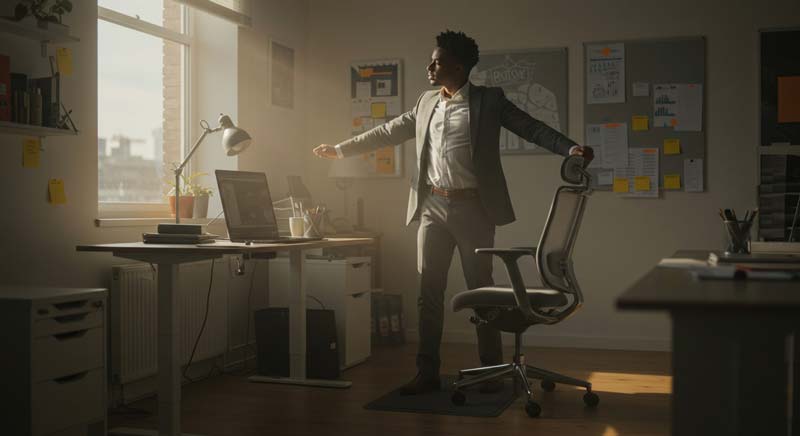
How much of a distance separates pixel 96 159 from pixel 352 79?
7.91 feet

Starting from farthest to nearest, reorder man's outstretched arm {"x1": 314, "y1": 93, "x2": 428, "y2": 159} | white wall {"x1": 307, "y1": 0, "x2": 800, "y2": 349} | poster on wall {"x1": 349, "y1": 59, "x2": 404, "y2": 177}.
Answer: poster on wall {"x1": 349, "y1": 59, "x2": 404, "y2": 177} → white wall {"x1": 307, "y1": 0, "x2": 800, "y2": 349} → man's outstretched arm {"x1": 314, "y1": 93, "x2": 428, "y2": 159}

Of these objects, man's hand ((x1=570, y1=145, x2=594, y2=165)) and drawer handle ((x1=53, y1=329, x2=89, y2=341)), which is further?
man's hand ((x1=570, y1=145, x2=594, y2=165))

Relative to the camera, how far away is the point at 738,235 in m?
2.62

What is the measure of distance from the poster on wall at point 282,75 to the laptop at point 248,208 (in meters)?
1.38

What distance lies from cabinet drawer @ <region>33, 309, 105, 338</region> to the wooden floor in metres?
0.61

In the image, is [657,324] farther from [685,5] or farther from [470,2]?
[470,2]

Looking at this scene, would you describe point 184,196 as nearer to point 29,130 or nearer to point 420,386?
point 29,130

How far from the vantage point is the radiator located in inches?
144

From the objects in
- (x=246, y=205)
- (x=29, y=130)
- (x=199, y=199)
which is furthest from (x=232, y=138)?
(x=29, y=130)

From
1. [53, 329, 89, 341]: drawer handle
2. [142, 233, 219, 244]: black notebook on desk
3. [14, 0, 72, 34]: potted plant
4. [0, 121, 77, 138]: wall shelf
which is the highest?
[14, 0, 72, 34]: potted plant

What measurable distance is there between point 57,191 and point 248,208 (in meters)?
0.81

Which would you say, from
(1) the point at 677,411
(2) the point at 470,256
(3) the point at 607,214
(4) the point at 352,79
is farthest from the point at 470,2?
(1) the point at 677,411

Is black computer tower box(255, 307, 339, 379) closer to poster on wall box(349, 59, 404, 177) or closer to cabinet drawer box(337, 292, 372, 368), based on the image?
cabinet drawer box(337, 292, 372, 368)

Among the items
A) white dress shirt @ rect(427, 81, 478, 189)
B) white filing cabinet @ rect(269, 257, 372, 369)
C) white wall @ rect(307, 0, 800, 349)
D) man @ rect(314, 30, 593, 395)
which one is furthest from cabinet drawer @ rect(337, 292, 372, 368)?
white dress shirt @ rect(427, 81, 478, 189)
